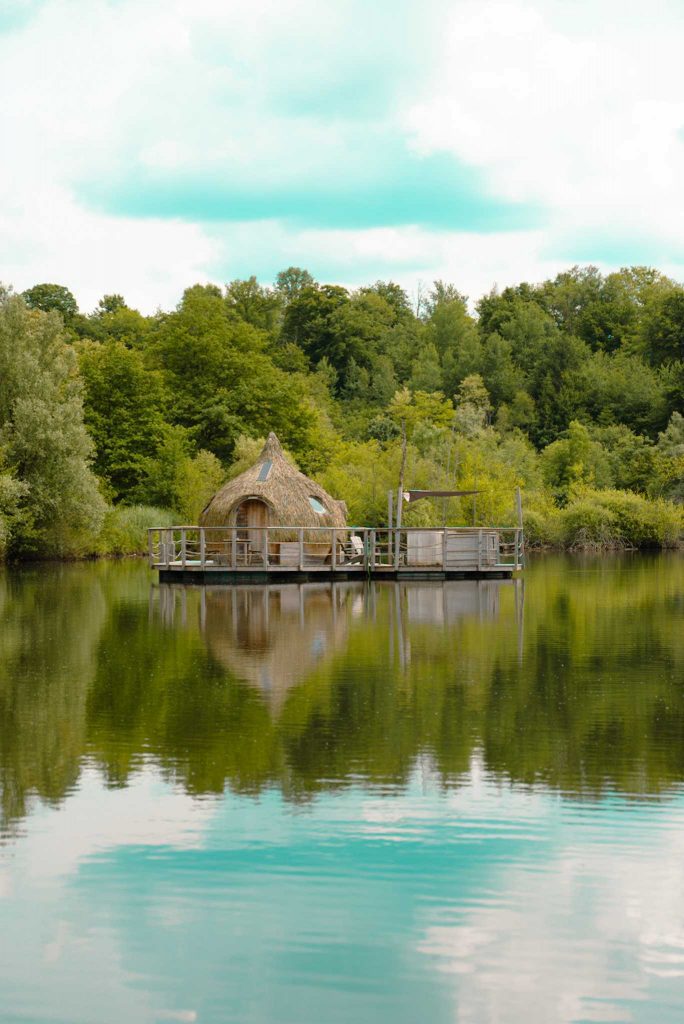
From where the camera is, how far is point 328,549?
122 ft

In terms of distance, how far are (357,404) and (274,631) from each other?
64.6 metres

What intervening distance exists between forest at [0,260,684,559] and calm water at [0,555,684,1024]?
29.8 meters

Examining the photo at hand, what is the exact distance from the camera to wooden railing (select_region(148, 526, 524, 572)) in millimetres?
34281

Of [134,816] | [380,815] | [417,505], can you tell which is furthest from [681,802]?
[417,505]

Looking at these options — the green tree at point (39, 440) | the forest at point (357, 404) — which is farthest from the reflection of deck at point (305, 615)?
the forest at point (357, 404)

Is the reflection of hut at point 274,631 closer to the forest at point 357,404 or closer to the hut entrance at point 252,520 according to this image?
the hut entrance at point 252,520

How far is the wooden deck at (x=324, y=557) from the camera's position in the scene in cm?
3422

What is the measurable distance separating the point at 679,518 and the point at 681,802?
52.5 m

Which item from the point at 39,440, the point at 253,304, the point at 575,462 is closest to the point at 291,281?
the point at 253,304

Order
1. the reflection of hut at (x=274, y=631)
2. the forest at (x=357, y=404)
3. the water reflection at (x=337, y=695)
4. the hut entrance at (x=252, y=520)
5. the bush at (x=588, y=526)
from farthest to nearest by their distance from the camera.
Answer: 1. the bush at (x=588, y=526)
2. the forest at (x=357, y=404)
3. the hut entrance at (x=252, y=520)
4. the reflection of hut at (x=274, y=631)
5. the water reflection at (x=337, y=695)

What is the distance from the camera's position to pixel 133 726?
11453 mm

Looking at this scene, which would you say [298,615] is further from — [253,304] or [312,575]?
[253,304]

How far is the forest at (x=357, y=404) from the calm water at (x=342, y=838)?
2978 cm

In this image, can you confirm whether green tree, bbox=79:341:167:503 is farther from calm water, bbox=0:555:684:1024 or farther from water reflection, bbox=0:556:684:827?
calm water, bbox=0:555:684:1024
